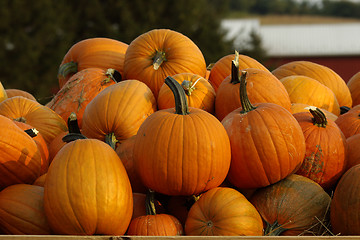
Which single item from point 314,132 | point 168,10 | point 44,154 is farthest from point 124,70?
point 168,10

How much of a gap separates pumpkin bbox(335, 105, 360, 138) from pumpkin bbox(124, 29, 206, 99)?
41.7 inches

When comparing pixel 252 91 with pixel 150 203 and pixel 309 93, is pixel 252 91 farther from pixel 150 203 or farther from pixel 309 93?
pixel 150 203

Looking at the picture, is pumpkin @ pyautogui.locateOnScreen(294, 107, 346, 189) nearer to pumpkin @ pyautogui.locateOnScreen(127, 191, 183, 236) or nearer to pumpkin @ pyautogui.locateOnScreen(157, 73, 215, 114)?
pumpkin @ pyautogui.locateOnScreen(157, 73, 215, 114)

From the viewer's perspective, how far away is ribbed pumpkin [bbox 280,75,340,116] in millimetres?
3416

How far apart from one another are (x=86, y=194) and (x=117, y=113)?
2.66ft

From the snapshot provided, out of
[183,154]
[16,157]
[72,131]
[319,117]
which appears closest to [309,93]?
[319,117]

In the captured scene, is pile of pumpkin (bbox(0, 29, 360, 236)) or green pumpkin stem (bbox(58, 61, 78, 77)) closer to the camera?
pile of pumpkin (bbox(0, 29, 360, 236))

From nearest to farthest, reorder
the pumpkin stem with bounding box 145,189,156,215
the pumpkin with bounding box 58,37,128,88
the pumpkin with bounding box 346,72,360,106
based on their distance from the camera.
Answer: the pumpkin stem with bounding box 145,189,156,215 < the pumpkin with bounding box 58,37,128,88 < the pumpkin with bounding box 346,72,360,106

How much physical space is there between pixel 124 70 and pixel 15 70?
56.6 feet

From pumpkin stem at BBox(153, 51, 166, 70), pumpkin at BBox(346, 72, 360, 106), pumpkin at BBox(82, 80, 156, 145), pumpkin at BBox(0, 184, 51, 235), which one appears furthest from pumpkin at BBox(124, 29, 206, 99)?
pumpkin at BBox(346, 72, 360, 106)

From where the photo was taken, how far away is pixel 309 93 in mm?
3430

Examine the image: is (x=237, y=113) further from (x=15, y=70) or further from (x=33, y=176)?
(x=15, y=70)

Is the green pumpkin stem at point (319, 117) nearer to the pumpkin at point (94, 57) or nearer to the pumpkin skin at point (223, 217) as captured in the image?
the pumpkin skin at point (223, 217)

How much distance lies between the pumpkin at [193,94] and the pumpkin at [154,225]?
2.59 ft
